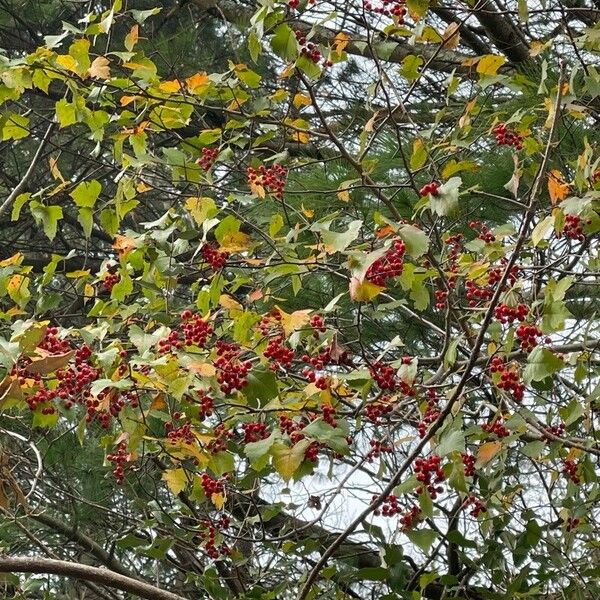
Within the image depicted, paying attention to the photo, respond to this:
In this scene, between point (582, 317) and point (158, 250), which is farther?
point (582, 317)

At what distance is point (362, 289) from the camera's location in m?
1.58

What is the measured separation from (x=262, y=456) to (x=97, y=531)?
84.6 inches

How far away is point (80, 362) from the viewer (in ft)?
6.64

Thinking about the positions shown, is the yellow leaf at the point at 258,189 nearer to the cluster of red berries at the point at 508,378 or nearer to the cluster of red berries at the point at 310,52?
the cluster of red berries at the point at 310,52

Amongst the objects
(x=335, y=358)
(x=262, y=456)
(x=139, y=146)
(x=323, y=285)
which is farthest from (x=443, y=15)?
(x=262, y=456)

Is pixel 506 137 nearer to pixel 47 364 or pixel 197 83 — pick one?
pixel 197 83

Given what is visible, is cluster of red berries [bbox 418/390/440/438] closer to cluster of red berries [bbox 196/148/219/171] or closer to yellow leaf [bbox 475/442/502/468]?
yellow leaf [bbox 475/442/502/468]

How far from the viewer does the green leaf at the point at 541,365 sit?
5.36ft

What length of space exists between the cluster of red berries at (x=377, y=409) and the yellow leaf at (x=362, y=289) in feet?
1.28

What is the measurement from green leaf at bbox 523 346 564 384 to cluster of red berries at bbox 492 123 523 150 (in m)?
0.76

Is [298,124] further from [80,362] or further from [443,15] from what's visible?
[443,15]

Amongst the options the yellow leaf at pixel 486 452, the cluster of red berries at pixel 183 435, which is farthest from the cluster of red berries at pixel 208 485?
the yellow leaf at pixel 486 452

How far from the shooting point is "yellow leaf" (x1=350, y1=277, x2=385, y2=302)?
5.12 feet

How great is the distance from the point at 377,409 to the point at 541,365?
0.41 metres
